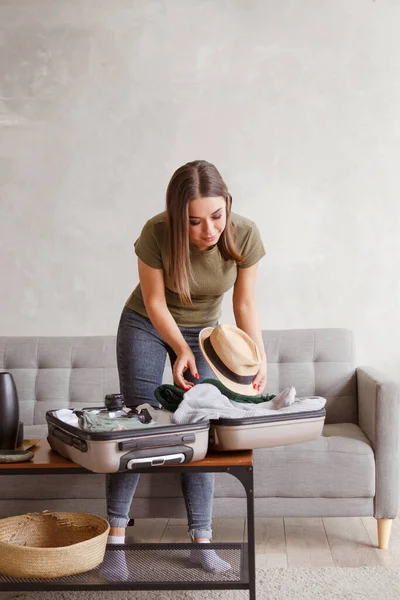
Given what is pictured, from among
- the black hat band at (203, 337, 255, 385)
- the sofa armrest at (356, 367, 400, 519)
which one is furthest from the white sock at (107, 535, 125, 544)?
the sofa armrest at (356, 367, 400, 519)

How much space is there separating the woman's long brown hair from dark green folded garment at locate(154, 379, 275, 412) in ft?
0.96

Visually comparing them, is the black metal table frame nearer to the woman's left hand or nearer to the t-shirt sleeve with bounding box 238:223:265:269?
the woman's left hand

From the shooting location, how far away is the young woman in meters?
2.17

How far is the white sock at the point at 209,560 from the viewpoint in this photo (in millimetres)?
1979

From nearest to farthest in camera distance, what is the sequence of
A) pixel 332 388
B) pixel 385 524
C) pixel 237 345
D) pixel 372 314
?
pixel 237 345, pixel 385 524, pixel 332 388, pixel 372 314

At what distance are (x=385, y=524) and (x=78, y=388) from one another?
136 centimetres

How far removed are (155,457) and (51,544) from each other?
1.77 feet

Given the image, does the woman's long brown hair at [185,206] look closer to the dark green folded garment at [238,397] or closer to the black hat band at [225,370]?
the black hat band at [225,370]

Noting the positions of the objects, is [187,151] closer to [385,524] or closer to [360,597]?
[385,524]

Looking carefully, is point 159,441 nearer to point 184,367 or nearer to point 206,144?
point 184,367

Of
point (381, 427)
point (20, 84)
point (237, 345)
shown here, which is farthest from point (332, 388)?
point (20, 84)

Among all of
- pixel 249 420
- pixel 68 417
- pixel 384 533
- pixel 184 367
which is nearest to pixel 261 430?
pixel 249 420

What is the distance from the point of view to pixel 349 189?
3674 mm

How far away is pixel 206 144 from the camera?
12.2ft
